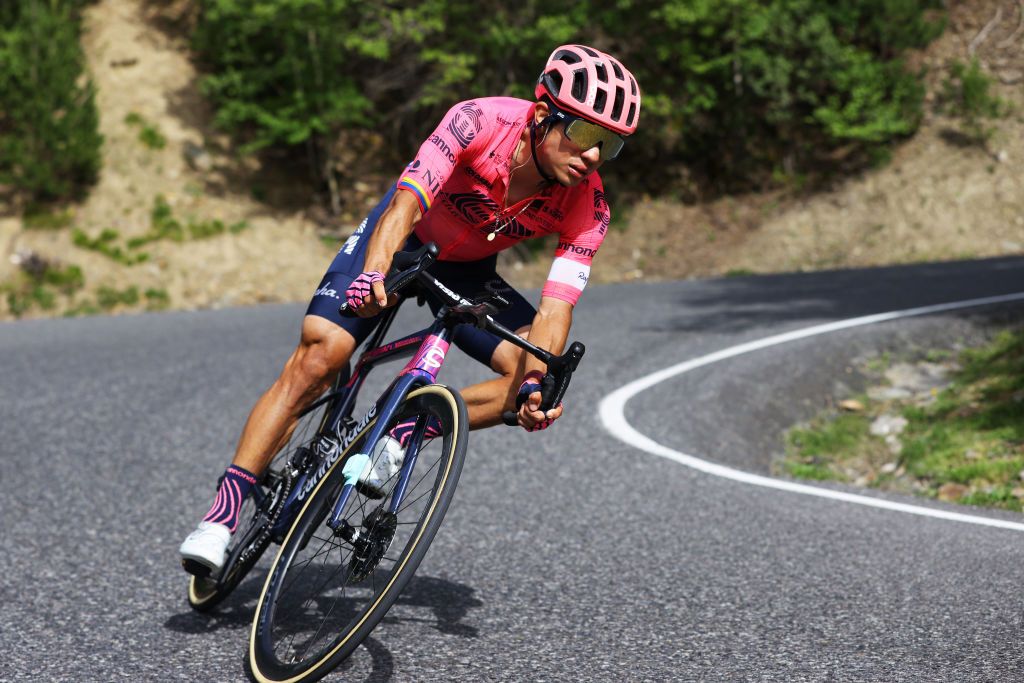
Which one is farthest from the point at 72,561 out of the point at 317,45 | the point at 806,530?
the point at 317,45

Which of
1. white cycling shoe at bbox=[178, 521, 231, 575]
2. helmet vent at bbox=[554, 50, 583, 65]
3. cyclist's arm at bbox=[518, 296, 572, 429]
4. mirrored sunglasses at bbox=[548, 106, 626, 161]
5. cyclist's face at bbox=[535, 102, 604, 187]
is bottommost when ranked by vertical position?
white cycling shoe at bbox=[178, 521, 231, 575]

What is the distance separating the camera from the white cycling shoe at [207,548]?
3.64 meters

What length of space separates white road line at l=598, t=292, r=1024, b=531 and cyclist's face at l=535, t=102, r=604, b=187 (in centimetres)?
323

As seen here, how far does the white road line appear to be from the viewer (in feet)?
18.8

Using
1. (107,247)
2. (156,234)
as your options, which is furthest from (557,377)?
(156,234)

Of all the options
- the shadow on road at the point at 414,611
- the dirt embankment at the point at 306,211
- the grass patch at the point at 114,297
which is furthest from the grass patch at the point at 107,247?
the shadow on road at the point at 414,611

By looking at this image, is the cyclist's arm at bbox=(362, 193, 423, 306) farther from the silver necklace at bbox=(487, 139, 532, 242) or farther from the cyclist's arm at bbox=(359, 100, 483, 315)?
the silver necklace at bbox=(487, 139, 532, 242)

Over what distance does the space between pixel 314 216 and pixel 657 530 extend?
21.6 metres

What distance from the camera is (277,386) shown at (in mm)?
3912

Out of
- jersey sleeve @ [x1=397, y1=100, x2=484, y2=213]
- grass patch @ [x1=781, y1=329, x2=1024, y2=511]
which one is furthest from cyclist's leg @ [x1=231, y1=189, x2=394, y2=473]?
grass patch @ [x1=781, y1=329, x2=1024, y2=511]

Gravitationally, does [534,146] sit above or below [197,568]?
above

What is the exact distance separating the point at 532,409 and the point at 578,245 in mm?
848

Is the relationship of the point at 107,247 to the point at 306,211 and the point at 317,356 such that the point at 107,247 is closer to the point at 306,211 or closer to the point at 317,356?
the point at 306,211

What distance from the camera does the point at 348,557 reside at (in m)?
3.35
